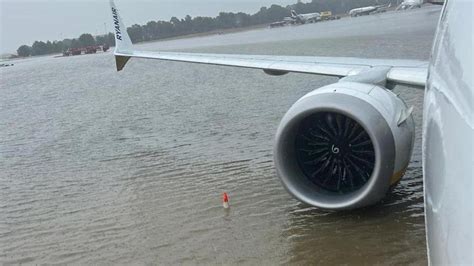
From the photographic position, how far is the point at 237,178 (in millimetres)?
8484

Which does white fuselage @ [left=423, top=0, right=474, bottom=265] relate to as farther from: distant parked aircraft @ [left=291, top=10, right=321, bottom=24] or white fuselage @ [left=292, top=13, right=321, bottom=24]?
white fuselage @ [left=292, top=13, right=321, bottom=24]

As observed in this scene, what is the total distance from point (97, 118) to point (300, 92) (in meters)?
6.00

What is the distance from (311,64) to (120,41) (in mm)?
4821

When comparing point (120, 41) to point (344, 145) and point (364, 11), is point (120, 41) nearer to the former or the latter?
point (344, 145)

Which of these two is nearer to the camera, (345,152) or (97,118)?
(345,152)

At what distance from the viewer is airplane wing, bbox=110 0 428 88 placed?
22.6ft

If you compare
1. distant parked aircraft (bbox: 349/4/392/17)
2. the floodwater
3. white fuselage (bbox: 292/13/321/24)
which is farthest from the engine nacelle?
distant parked aircraft (bbox: 349/4/392/17)

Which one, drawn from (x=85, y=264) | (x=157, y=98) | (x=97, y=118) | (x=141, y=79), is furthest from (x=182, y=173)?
(x=141, y=79)

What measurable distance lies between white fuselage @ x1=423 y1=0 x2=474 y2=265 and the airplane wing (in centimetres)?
378

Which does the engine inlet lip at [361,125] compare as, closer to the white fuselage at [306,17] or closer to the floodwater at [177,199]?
the floodwater at [177,199]

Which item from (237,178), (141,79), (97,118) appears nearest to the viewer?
(237,178)

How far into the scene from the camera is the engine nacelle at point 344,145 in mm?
5516

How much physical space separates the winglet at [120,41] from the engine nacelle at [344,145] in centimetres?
612

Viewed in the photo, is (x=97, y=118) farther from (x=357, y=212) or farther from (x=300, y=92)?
(x=357, y=212)
